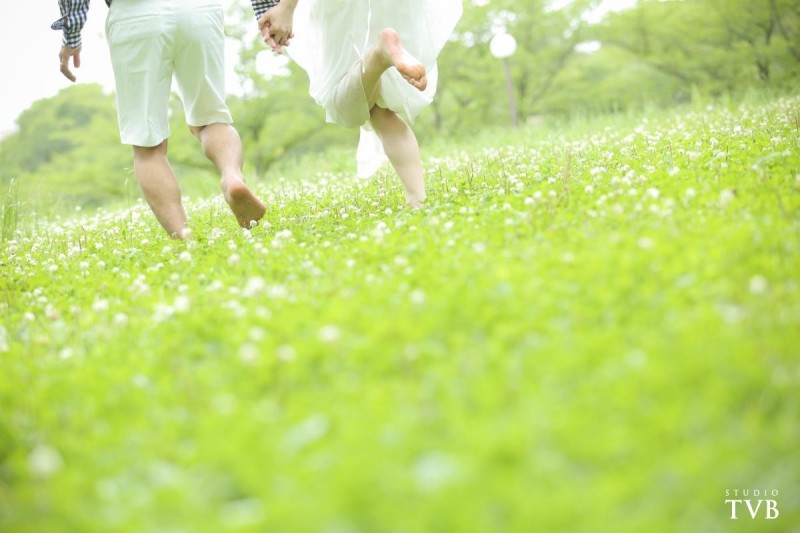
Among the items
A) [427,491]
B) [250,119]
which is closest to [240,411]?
[427,491]

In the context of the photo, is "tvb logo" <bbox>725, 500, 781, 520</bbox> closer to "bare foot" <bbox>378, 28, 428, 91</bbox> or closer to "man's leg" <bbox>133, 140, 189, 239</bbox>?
"bare foot" <bbox>378, 28, 428, 91</bbox>

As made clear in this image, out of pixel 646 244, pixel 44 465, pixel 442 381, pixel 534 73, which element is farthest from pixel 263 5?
pixel 534 73

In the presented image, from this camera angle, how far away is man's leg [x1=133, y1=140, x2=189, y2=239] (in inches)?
189

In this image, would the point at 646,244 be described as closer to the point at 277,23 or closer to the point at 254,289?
the point at 254,289

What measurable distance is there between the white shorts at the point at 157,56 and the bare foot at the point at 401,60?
4.19 feet

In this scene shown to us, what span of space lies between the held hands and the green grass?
5.97 feet

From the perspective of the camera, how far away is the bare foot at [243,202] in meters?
4.53

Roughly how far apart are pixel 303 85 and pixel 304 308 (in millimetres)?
22787

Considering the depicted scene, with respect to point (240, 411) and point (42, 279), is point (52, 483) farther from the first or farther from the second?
point (42, 279)

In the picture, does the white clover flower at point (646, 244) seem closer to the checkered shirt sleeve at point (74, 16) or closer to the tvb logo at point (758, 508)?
Result: the tvb logo at point (758, 508)

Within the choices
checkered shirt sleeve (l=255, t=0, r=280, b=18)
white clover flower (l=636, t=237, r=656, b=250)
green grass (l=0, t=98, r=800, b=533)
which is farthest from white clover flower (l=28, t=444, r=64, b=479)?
checkered shirt sleeve (l=255, t=0, r=280, b=18)

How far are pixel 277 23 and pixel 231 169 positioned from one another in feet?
3.37

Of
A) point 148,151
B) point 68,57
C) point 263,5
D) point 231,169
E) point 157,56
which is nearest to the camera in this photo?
point 157,56

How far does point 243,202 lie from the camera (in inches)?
184
